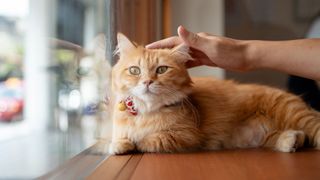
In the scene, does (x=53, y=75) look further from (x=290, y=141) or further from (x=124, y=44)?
(x=290, y=141)

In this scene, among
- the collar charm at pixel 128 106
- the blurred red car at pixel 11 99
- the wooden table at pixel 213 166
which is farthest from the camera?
the collar charm at pixel 128 106

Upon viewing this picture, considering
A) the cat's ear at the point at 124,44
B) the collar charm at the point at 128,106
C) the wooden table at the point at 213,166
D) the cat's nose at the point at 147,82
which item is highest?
the cat's ear at the point at 124,44

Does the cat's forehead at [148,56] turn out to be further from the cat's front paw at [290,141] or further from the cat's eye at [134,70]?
the cat's front paw at [290,141]

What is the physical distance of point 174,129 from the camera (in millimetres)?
1139

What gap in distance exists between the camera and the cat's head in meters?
1.13

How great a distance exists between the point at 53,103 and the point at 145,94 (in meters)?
0.43

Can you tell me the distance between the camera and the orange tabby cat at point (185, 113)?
3.68 ft

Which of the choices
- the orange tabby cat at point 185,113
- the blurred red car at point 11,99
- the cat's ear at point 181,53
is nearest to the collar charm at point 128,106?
the orange tabby cat at point 185,113

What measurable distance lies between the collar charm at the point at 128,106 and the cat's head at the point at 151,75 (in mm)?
19

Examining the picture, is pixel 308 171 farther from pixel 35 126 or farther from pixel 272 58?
pixel 35 126

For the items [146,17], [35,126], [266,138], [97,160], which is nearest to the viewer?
[35,126]

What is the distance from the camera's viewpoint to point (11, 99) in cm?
50

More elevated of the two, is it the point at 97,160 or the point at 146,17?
the point at 146,17

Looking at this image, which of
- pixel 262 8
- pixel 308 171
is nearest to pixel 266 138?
pixel 308 171
